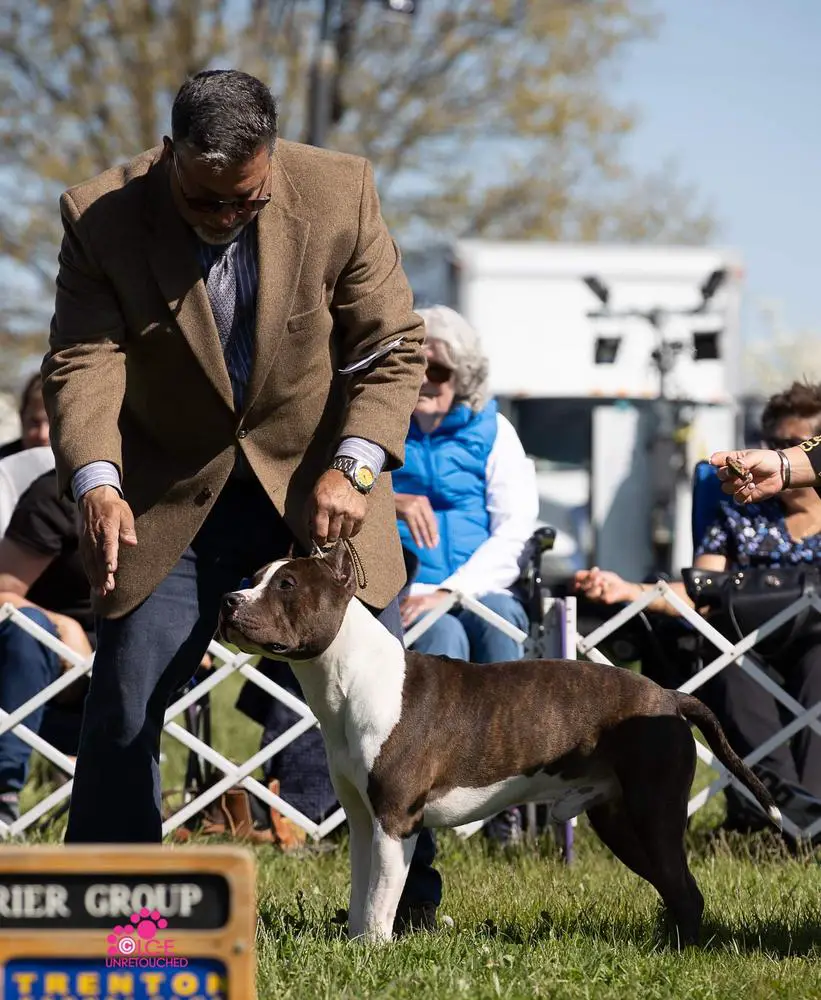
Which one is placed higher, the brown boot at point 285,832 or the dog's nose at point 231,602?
the dog's nose at point 231,602

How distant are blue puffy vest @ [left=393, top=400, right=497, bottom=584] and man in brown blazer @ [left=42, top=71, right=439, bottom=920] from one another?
8.03 ft

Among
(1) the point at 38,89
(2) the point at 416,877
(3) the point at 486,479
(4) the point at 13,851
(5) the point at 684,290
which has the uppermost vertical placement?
(1) the point at 38,89

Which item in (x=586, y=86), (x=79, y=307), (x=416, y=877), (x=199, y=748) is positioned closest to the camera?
(x=79, y=307)

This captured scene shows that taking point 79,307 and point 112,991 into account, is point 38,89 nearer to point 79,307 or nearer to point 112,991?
point 79,307

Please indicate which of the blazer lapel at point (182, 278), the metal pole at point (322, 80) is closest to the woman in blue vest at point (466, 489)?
the blazer lapel at point (182, 278)

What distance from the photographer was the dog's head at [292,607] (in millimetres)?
3555

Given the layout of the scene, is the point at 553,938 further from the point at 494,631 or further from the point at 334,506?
the point at 494,631

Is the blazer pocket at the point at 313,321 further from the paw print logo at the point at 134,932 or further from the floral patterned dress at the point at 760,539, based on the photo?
the floral patterned dress at the point at 760,539

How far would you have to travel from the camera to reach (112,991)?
2.40 m

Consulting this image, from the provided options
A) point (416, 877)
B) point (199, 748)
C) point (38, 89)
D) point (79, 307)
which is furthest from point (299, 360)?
point (38, 89)

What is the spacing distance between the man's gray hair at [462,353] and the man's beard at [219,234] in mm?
2765

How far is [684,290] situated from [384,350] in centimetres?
1317

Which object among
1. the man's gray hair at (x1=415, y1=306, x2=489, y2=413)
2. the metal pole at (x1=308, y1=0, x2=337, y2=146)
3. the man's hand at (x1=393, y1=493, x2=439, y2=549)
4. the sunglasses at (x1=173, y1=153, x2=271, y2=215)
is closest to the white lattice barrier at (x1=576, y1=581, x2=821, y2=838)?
the man's hand at (x1=393, y1=493, x2=439, y2=549)

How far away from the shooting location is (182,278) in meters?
3.53
